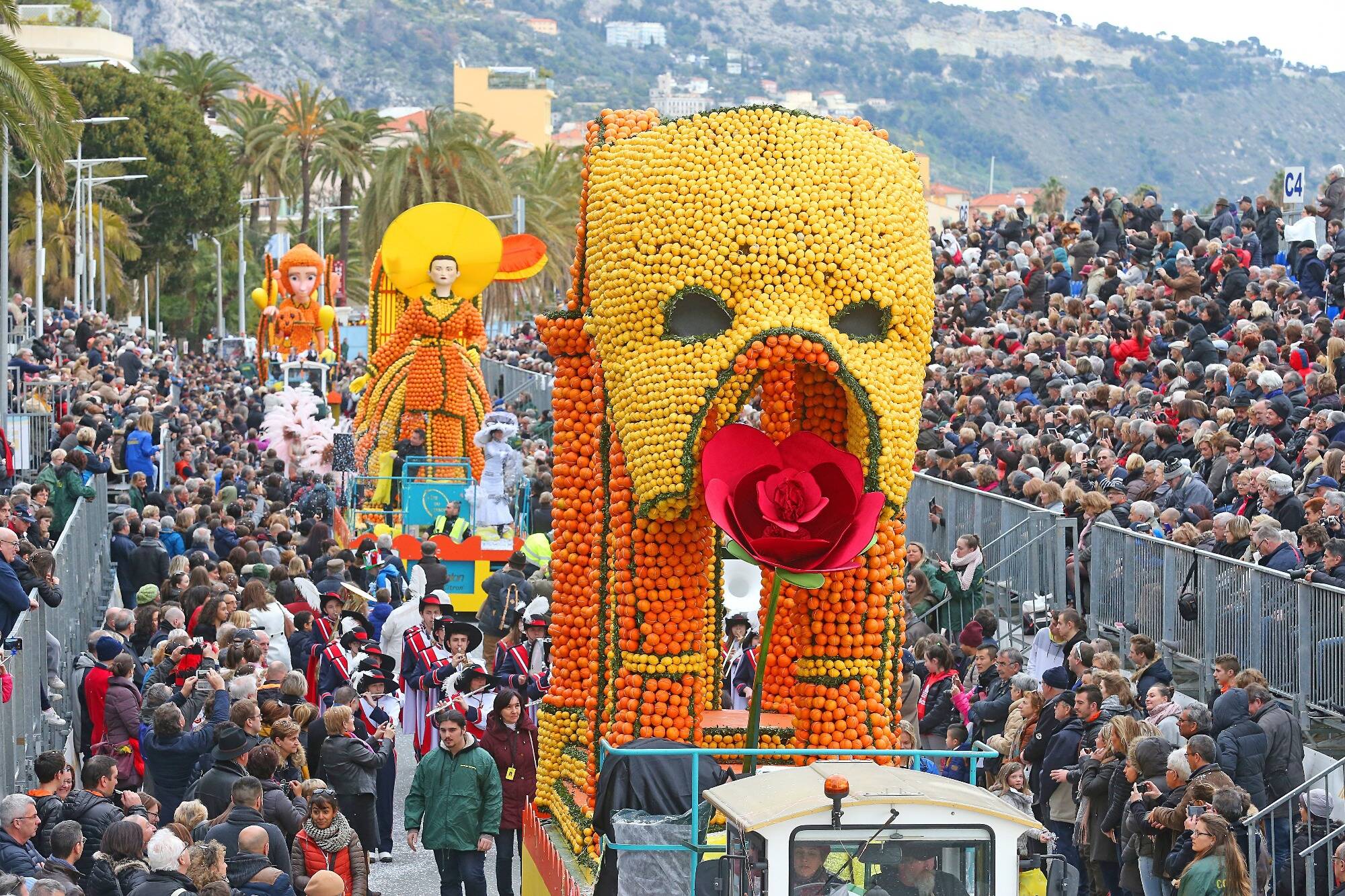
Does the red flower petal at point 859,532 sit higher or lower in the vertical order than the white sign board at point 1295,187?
lower

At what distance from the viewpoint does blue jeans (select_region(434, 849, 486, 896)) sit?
1277cm

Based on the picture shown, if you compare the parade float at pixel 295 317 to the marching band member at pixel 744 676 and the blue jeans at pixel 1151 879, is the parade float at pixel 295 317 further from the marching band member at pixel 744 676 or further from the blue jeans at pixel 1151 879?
the blue jeans at pixel 1151 879

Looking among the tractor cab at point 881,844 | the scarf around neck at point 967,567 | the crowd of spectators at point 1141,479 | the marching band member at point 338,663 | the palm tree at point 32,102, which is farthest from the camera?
the palm tree at point 32,102

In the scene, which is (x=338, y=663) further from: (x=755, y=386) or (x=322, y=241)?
(x=322, y=241)

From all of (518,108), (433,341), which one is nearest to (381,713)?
(433,341)

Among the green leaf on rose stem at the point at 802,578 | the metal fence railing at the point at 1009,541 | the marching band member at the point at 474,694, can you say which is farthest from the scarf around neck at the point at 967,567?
the green leaf on rose stem at the point at 802,578

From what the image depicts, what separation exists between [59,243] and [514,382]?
27.4 metres

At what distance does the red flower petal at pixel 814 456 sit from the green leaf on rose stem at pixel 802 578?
73 centimetres

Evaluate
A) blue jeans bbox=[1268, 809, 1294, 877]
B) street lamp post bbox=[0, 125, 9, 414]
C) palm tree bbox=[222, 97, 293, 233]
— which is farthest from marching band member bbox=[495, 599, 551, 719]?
palm tree bbox=[222, 97, 293, 233]

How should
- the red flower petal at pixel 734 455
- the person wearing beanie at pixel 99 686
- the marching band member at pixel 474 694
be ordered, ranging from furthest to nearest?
1. the marching band member at pixel 474 694
2. the person wearing beanie at pixel 99 686
3. the red flower petal at pixel 734 455

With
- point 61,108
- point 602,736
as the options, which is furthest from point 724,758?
point 61,108

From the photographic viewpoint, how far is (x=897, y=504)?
1159 centimetres

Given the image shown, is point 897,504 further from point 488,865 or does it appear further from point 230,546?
point 230,546

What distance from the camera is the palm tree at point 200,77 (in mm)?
74062
